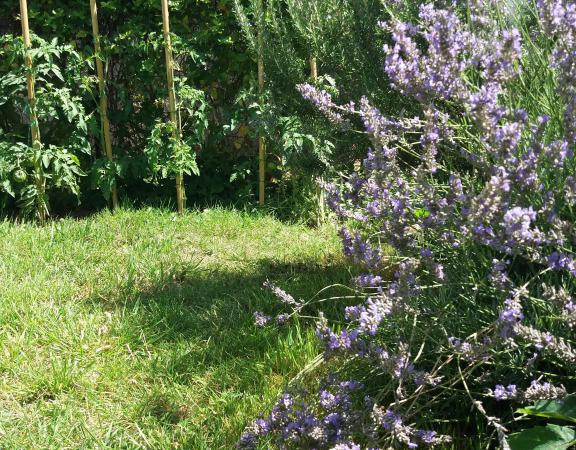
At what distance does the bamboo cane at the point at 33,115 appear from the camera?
4621mm

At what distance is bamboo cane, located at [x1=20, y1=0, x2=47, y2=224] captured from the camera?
4.62m

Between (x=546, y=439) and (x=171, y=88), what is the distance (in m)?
3.88

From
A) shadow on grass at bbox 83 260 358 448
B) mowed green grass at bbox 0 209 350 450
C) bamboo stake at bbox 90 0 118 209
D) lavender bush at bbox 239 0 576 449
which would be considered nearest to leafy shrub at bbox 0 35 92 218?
bamboo stake at bbox 90 0 118 209

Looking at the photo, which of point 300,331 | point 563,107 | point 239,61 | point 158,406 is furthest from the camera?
point 239,61

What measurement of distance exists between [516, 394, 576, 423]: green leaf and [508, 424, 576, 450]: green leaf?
0.03 meters

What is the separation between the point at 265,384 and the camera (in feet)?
8.48

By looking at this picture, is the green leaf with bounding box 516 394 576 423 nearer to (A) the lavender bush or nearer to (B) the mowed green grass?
(A) the lavender bush

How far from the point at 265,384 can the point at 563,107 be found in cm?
143

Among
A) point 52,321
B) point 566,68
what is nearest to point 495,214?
point 566,68

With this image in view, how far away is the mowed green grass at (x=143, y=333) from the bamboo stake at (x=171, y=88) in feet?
1.91

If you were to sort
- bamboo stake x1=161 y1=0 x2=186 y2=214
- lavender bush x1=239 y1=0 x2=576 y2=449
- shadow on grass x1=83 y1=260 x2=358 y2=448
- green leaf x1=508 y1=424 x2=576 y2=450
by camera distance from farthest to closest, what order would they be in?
bamboo stake x1=161 y1=0 x2=186 y2=214 < shadow on grass x1=83 y1=260 x2=358 y2=448 < green leaf x1=508 y1=424 x2=576 y2=450 < lavender bush x1=239 y1=0 x2=576 y2=449

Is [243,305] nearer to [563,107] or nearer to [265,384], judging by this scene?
[265,384]

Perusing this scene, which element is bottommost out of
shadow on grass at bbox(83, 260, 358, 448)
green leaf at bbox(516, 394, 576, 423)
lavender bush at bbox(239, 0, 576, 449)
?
shadow on grass at bbox(83, 260, 358, 448)

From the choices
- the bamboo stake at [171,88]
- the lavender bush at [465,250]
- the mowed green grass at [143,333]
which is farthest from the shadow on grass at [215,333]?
the bamboo stake at [171,88]
